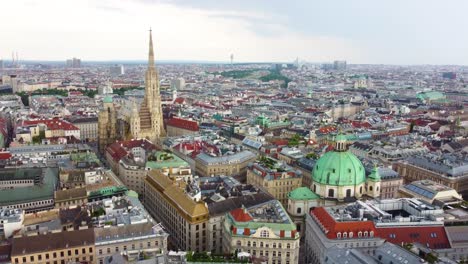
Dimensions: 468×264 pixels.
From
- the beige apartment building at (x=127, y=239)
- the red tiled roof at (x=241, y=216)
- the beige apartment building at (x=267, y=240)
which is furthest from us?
the red tiled roof at (x=241, y=216)

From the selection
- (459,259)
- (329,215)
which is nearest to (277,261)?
(329,215)

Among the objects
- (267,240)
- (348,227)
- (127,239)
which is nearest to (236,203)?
(267,240)

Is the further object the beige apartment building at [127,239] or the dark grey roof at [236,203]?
the dark grey roof at [236,203]

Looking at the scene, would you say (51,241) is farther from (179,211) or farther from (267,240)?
(267,240)

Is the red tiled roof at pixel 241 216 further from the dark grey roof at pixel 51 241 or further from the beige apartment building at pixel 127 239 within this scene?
the dark grey roof at pixel 51 241

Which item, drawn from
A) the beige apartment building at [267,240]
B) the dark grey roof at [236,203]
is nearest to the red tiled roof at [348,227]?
the beige apartment building at [267,240]

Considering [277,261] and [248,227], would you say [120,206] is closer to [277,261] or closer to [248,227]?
[248,227]
